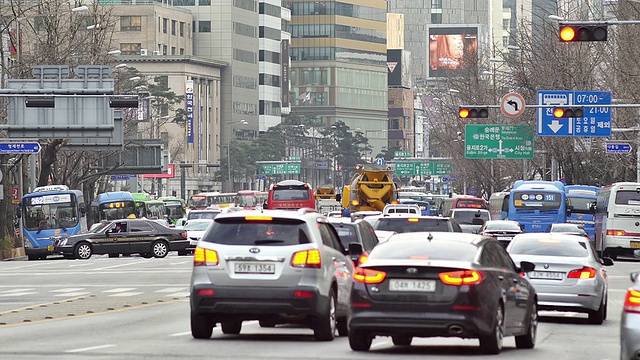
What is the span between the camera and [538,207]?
61.0m

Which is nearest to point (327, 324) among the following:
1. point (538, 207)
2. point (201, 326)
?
point (201, 326)

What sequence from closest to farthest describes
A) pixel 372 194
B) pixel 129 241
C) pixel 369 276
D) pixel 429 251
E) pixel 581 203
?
pixel 369 276 < pixel 429 251 < pixel 129 241 < pixel 581 203 < pixel 372 194

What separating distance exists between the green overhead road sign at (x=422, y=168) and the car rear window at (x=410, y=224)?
115m

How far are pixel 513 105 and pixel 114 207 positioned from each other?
33416 mm

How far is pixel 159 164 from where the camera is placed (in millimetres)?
90312

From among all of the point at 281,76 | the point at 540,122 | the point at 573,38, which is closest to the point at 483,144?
the point at 540,122

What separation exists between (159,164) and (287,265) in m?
72.4

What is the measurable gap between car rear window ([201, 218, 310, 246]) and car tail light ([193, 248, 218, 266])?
155 millimetres

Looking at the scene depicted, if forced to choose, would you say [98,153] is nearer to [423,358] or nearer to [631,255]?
[631,255]

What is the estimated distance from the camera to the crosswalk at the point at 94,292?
3206 centimetres

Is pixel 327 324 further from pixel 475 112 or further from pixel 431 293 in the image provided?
pixel 475 112

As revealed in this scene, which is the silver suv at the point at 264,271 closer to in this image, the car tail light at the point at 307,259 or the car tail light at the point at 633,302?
the car tail light at the point at 307,259

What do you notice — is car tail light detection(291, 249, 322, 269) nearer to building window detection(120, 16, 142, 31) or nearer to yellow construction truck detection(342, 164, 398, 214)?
yellow construction truck detection(342, 164, 398, 214)

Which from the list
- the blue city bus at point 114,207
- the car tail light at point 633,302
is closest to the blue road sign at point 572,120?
the blue city bus at point 114,207
